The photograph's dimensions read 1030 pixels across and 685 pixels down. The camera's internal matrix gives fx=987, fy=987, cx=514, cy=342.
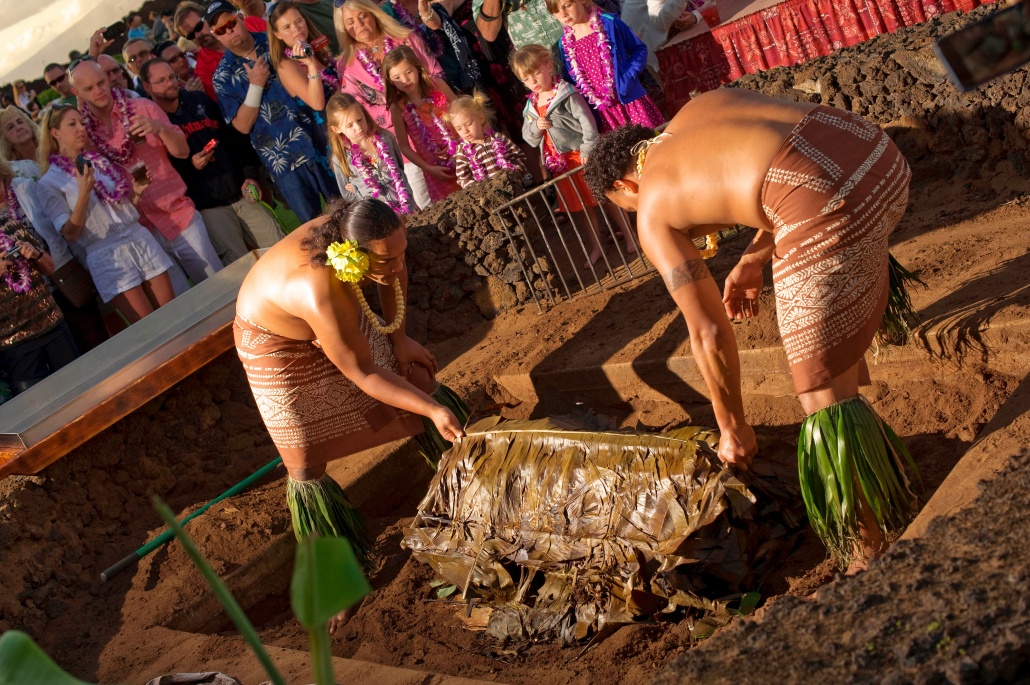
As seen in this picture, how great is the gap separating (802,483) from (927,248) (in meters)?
2.14

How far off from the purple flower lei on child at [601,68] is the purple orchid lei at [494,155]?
66 cm

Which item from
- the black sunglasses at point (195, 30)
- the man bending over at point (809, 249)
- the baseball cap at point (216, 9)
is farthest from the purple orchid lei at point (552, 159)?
the man bending over at point (809, 249)

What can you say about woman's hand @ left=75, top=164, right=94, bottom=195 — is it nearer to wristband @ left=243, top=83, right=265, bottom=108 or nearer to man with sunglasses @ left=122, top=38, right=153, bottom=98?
wristband @ left=243, top=83, right=265, bottom=108

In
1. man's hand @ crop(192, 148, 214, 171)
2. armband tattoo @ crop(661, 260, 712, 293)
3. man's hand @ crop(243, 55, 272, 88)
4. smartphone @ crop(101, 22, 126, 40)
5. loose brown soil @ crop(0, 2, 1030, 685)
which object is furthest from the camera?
smartphone @ crop(101, 22, 126, 40)

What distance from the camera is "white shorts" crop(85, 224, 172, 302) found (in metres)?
6.98

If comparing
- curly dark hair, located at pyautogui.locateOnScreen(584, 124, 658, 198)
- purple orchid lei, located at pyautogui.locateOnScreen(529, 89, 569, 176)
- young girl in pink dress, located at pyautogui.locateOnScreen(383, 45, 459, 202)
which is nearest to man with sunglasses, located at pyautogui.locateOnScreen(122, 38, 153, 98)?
young girl in pink dress, located at pyautogui.locateOnScreen(383, 45, 459, 202)

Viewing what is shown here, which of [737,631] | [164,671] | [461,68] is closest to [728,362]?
[737,631]

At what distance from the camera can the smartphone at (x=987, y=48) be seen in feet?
6.11

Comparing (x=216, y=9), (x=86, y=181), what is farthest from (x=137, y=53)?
(x=86, y=181)

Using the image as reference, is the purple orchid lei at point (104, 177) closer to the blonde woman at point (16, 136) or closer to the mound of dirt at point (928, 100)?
the blonde woman at point (16, 136)

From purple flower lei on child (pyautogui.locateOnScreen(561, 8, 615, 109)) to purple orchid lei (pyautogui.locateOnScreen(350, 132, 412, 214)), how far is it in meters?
1.42

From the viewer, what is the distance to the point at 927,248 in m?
5.08

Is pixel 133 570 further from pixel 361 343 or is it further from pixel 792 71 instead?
pixel 792 71

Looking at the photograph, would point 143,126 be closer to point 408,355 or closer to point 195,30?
point 195,30
